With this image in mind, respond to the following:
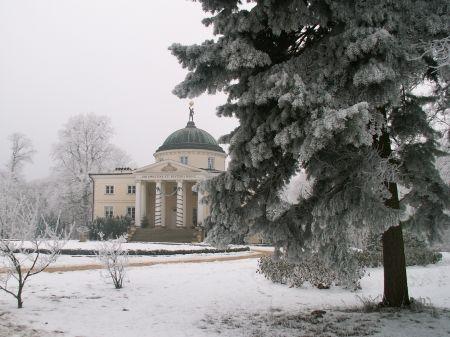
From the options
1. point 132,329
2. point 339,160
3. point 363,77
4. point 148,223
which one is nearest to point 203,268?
point 132,329

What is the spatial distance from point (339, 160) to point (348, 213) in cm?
99

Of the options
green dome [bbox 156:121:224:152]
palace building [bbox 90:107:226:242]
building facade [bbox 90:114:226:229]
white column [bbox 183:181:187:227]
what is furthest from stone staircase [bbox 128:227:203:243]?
green dome [bbox 156:121:224:152]

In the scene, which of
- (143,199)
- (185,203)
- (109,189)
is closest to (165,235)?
(143,199)

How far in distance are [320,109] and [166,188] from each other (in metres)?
36.9

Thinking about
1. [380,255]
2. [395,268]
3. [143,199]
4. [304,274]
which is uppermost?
[143,199]

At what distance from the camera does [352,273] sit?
7023mm

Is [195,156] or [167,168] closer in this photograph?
[167,168]

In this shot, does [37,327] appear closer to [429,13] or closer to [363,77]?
[363,77]

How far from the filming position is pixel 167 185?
41906mm

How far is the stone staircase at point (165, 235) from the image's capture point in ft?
114

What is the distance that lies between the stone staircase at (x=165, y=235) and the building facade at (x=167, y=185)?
5.59 ft

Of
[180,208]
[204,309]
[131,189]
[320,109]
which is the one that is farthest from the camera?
[131,189]

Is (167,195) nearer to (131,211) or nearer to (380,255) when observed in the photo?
(131,211)

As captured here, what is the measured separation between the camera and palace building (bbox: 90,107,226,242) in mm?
38531
